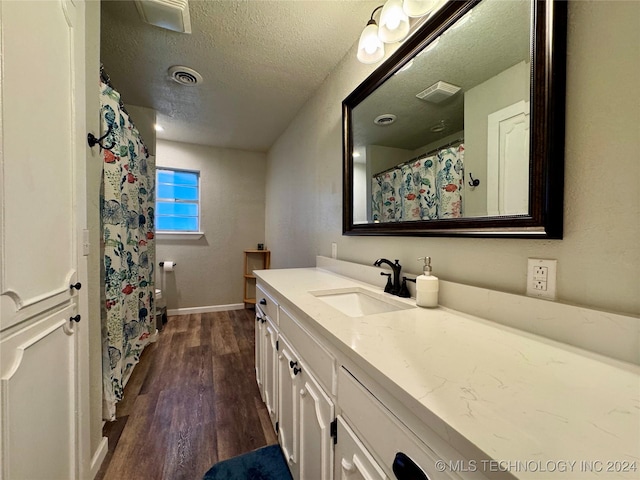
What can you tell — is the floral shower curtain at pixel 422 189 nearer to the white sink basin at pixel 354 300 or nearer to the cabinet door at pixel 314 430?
the white sink basin at pixel 354 300

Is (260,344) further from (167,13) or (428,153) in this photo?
(167,13)

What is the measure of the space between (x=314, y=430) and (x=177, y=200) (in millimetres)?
3490

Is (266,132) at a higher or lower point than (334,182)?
higher

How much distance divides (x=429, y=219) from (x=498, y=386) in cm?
75

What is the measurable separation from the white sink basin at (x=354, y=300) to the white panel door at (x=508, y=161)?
58cm

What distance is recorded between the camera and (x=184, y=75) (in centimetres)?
191

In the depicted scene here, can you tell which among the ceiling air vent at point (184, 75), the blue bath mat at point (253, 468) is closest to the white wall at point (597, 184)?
the blue bath mat at point (253, 468)

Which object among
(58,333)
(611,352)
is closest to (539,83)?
(611,352)

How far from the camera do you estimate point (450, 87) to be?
3.48 feet

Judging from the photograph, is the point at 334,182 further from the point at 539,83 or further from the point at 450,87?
the point at 539,83

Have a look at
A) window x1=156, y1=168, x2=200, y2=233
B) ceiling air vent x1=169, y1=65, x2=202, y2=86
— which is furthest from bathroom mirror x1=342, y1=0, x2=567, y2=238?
window x1=156, y1=168, x2=200, y2=233

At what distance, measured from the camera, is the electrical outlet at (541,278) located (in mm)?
717

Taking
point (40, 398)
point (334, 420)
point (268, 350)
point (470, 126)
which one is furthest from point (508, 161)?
point (40, 398)

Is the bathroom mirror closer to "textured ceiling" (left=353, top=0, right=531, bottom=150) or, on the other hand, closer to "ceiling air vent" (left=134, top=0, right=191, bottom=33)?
"textured ceiling" (left=353, top=0, right=531, bottom=150)
